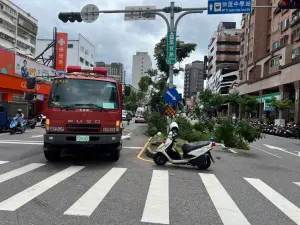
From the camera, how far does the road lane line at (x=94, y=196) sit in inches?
221

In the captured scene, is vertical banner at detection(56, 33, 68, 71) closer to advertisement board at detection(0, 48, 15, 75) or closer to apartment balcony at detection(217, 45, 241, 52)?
advertisement board at detection(0, 48, 15, 75)

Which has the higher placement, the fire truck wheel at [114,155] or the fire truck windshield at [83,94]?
the fire truck windshield at [83,94]

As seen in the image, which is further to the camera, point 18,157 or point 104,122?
point 18,157

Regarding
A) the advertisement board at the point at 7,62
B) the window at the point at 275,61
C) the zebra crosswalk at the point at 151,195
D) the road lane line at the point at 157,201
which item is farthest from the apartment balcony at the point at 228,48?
the road lane line at the point at 157,201

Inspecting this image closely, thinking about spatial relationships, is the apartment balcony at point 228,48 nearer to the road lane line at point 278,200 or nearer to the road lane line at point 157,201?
the road lane line at point 278,200

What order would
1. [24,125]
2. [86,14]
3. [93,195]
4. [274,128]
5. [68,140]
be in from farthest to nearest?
[274,128], [24,125], [86,14], [68,140], [93,195]

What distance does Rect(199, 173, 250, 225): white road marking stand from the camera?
5.54 meters

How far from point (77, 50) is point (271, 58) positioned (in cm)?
4972


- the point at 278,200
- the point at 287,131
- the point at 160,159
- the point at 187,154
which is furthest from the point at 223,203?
the point at 287,131

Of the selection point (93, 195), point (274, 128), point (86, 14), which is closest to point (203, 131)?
point (86, 14)

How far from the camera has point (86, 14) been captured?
1535 cm

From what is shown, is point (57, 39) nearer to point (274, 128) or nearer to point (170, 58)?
point (274, 128)

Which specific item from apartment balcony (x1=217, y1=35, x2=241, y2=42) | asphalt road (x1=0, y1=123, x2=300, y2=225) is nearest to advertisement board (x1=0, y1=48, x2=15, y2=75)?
asphalt road (x1=0, y1=123, x2=300, y2=225)

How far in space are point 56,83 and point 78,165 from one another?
2454mm
